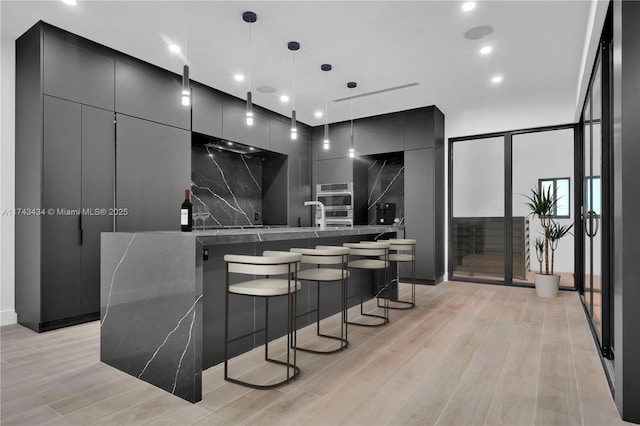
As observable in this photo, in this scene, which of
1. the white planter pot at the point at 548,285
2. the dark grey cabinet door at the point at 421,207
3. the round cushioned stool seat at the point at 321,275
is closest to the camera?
the round cushioned stool seat at the point at 321,275

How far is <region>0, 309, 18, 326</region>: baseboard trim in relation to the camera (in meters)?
3.49

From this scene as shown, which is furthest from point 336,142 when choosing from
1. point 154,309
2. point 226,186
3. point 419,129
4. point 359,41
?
point 154,309

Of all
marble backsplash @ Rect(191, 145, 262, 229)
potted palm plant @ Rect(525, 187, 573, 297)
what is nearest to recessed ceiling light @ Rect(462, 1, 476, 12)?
potted palm plant @ Rect(525, 187, 573, 297)

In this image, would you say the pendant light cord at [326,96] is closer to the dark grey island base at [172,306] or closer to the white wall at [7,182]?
the dark grey island base at [172,306]

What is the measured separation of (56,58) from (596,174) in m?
5.03

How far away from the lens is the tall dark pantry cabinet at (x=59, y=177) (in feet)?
10.9

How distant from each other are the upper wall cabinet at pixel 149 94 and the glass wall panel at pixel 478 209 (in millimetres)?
4384

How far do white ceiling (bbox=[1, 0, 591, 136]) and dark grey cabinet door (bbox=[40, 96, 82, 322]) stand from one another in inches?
34.7

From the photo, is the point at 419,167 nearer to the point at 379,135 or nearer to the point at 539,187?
the point at 379,135

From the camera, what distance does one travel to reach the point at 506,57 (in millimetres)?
4000

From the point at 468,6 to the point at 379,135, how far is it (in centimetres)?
321

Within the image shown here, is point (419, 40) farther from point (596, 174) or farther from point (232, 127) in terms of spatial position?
point (232, 127)

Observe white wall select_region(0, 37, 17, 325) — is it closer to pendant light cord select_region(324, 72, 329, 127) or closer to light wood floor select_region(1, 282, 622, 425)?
light wood floor select_region(1, 282, 622, 425)

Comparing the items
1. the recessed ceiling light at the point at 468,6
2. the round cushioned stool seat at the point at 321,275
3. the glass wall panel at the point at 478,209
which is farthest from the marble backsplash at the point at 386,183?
the round cushioned stool seat at the point at 321,275
